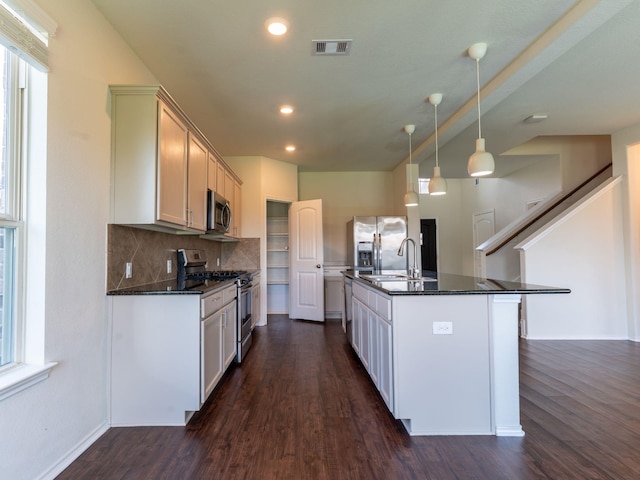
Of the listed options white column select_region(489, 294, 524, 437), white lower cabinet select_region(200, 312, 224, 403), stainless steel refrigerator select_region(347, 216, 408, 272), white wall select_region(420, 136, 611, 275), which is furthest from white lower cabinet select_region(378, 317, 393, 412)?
white wall select_region(420, 136, 611, 275)

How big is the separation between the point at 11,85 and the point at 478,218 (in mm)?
8323

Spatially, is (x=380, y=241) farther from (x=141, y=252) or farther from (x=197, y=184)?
(x=141, y=252)

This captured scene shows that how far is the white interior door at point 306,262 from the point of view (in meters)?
5.44

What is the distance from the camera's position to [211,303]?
252 cm

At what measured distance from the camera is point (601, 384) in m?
2.78

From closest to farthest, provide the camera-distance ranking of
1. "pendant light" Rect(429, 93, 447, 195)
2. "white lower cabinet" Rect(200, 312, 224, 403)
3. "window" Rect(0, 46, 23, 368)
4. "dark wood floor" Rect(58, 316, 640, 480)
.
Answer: "window" Rect(0, 46, 23, 368)
"dark wood floor" Rect(58, 316, 640, 480)
"white lower cabinet" Rect(200, 312, 224, 403)
"pendant light" Rect(429, 93, 447, 195)

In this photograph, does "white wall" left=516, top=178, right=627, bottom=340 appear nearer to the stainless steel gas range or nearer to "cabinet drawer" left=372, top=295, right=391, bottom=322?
"cabinet drawer" left=372, top=295, right=391, bottom=322

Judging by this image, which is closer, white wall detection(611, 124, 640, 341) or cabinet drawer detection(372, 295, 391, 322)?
cabinet drawer detection(372, 295, 391, 322)

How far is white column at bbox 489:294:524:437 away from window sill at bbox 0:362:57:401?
8.24ft

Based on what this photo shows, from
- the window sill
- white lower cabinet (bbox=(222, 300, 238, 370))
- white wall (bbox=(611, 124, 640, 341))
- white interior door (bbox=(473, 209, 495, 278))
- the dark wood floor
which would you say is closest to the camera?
the window sill

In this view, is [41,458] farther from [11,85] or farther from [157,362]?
[11,85]

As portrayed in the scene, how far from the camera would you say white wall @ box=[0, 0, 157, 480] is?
1.62m

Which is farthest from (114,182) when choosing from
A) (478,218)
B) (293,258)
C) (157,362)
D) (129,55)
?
(478,218)

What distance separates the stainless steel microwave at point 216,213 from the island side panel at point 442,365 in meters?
2.15
